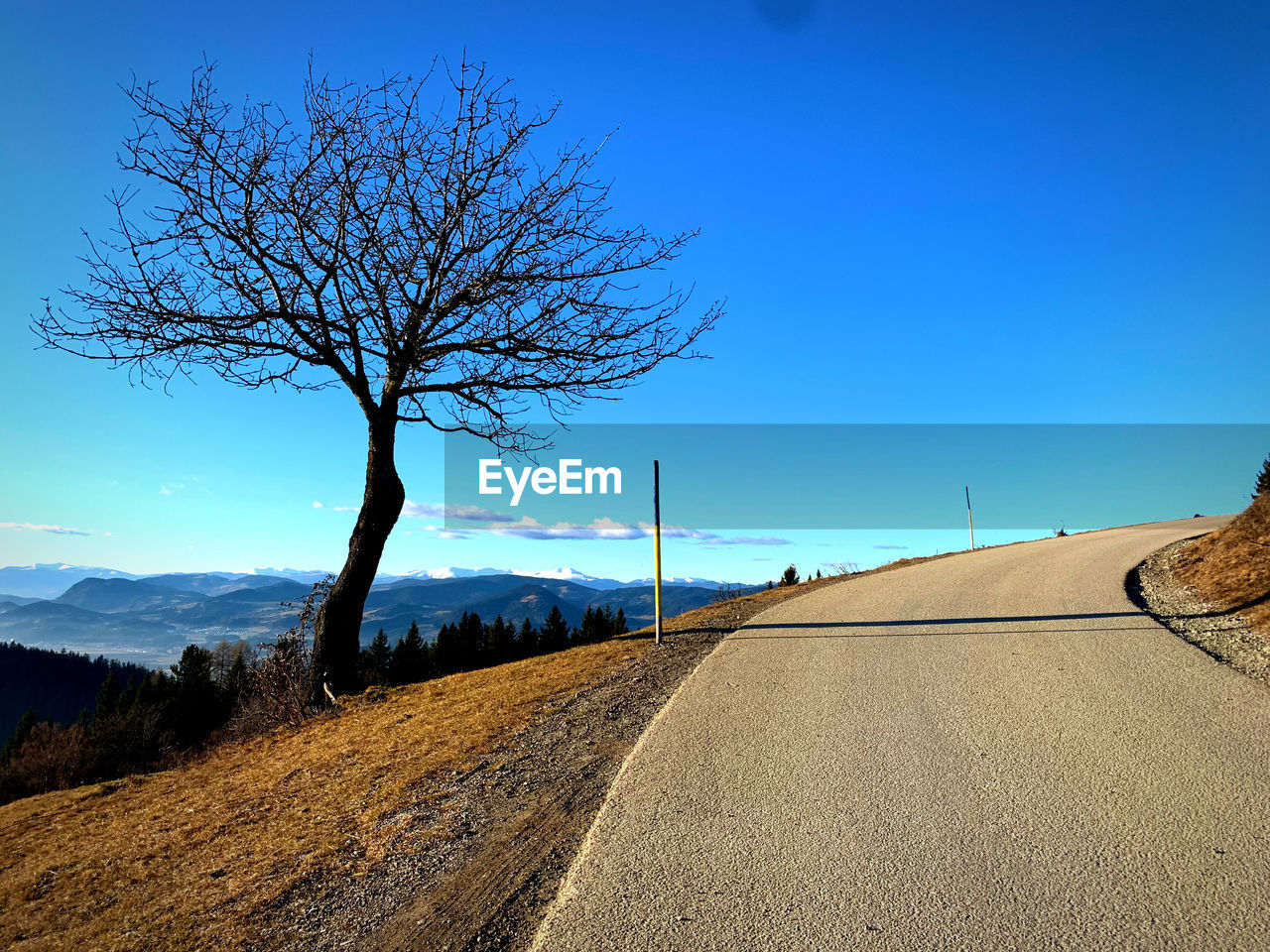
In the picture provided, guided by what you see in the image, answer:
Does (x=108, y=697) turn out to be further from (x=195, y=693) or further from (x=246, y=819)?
(x=246, y=819)

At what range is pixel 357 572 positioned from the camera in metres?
10.6

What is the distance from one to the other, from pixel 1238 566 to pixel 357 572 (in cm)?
1412

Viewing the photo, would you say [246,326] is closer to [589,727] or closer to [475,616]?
[589,727]

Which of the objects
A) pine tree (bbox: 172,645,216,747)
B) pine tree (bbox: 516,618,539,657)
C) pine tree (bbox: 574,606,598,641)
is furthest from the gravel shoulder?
pine tree (bbox: 516,618,539,657)

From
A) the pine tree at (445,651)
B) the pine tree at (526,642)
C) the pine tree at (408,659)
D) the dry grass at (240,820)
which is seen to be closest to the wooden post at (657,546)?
the dry grass at (240,820)

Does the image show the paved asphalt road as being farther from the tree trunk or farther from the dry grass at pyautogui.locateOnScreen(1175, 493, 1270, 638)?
the tree trunk

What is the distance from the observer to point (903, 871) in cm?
329

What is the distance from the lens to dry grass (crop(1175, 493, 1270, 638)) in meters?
8.85

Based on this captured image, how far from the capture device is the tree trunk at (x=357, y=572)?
1048 cm

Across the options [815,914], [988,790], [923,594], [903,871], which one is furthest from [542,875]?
[923,594]

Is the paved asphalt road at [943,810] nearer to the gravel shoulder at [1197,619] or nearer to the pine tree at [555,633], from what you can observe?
the gravel shoulder at [1197,619]

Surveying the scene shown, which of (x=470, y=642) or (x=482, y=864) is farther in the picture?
(x=470, y=642)

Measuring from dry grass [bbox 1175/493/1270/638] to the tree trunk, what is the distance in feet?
39.1

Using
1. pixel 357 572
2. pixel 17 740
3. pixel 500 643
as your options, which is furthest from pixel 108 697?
pixel 357 572
